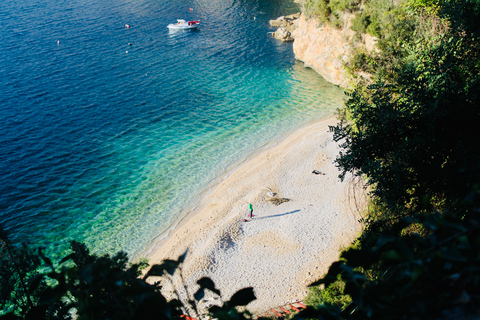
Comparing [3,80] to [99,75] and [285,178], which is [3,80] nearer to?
[99,75]

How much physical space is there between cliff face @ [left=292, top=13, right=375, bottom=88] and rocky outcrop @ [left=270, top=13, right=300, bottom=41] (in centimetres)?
503

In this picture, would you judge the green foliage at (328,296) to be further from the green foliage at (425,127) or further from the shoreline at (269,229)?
the green foliage at (425,127)

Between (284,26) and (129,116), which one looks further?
(284,26)

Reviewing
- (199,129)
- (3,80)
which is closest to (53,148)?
(199,129)

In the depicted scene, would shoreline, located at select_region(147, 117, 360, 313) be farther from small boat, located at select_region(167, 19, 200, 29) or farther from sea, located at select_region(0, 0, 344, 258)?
small boat, located at select_region(167, 19, 200, 29)

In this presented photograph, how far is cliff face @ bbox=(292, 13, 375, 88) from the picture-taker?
38.0 metres

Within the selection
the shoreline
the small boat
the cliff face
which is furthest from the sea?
the shoreline

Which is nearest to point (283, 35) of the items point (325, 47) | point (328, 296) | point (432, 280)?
point (325, 47)

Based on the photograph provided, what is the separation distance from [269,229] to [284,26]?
1767 inches

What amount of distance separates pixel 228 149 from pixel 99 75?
24661 mm

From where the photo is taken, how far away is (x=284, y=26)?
57938 mm

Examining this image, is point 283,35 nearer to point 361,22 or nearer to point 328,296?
point 361,22

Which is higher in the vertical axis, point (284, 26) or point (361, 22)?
point (361, 22)

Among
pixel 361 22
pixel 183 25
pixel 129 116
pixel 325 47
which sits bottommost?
pixel 129 116
